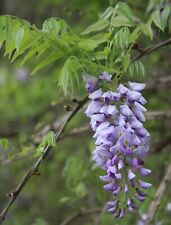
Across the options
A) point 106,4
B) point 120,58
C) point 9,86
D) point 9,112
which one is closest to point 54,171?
point 9,112

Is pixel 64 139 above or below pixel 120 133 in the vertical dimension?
below

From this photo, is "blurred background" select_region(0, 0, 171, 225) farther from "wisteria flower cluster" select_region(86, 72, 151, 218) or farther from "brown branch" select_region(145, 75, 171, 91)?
→ "wisteria flower cluster" select_region(86, 72, 151, 218)

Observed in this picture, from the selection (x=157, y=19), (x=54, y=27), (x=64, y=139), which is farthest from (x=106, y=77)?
(x=64, y=139)

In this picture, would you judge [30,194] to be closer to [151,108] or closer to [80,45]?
[151,108]

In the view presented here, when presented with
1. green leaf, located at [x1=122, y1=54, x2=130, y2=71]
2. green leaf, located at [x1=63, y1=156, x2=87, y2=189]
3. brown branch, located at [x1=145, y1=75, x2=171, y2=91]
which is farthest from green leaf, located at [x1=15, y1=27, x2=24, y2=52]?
brown branch, located at [x1=145, y1=75, x2=171, y2=91]

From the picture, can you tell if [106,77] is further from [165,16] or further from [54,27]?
[165,16]

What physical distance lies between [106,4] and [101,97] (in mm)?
1713

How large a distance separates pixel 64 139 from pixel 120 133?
2444 mm

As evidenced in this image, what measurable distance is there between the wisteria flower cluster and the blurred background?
20.8 inches

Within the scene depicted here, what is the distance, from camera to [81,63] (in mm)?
2160

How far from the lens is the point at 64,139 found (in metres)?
4.45

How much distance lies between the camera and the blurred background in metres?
3.45

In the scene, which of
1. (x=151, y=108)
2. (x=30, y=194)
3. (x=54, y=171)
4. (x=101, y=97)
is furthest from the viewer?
(x=30, y=194)

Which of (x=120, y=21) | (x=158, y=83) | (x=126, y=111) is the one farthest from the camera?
(x=158, y=83)
